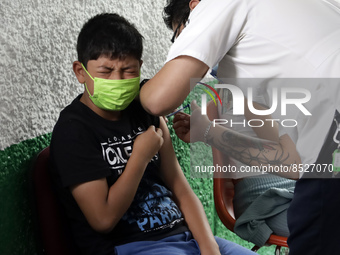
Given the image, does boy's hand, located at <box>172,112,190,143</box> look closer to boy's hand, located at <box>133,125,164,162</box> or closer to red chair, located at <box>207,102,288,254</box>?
boy's hand, located at <box>133,125,164,162</box>

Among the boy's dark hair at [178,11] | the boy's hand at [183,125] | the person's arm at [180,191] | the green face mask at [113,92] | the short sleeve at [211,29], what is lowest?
the person's arm at [180,191]

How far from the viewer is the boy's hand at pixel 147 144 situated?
1.43 metres

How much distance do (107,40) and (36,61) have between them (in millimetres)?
231

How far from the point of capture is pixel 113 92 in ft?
4.71

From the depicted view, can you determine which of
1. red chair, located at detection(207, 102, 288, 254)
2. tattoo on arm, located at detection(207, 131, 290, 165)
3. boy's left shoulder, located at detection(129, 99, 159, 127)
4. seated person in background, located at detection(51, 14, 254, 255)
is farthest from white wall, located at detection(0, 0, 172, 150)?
red chair, located at detection(207, 102, 288, 254)

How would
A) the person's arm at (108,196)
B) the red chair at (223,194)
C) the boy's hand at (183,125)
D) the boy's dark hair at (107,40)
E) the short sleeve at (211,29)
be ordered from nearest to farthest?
the short sleeve at (211,29) < the person's arm at (108,196) < the boy's dark hair at (107,40) < the boy's hand at (183,125) < the red chair at (223,194)

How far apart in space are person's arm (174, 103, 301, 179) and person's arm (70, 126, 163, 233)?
36cm

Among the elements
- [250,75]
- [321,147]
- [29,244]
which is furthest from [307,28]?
[29,244]

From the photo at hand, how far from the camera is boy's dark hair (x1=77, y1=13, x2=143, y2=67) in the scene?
1.45m

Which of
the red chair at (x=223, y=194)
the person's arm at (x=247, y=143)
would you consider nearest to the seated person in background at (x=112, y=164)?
the person's arm at (x=247, y=143)

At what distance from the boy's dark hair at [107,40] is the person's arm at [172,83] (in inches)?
11.1

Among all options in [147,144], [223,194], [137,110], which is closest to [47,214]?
[147,144]

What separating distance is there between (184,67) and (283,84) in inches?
10.9

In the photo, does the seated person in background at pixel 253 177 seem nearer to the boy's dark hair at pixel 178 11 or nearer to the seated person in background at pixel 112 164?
the seated person in background at pixel 112 164
